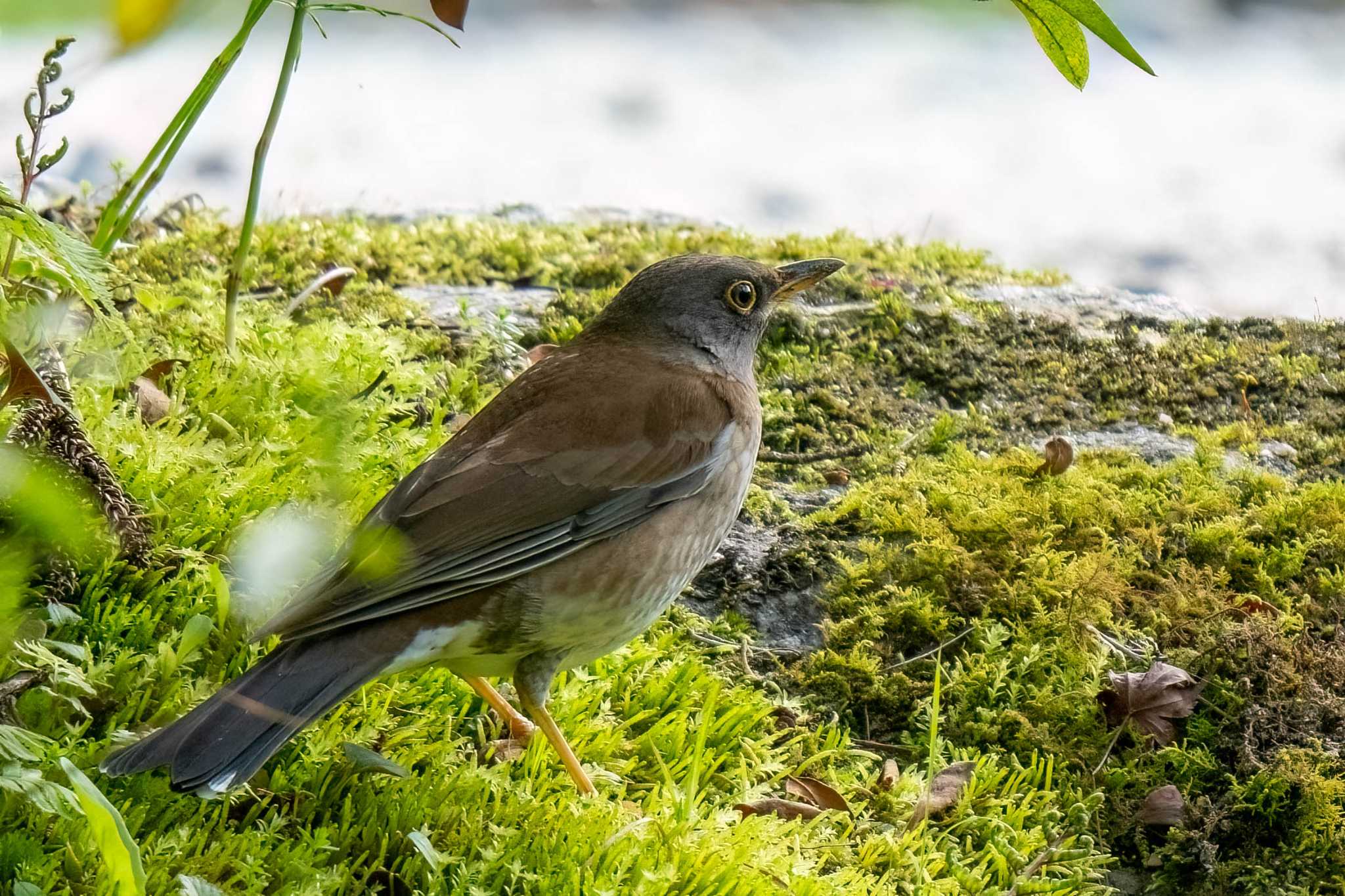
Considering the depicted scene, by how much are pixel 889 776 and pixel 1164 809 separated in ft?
2.51

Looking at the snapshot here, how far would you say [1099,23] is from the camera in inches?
47.1

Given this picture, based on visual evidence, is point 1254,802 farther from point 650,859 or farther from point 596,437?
point 596,437

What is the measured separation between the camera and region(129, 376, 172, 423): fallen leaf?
4.07 meters

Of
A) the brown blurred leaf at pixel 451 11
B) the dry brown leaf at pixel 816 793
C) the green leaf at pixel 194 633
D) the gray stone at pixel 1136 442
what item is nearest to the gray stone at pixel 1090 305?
the gray stone at pixel 1136 442

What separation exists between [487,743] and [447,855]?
69cm

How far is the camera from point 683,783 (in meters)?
3.41

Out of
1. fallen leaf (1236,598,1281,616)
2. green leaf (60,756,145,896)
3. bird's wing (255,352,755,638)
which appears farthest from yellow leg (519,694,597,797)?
fallen leaf (1236,598,1281,616)

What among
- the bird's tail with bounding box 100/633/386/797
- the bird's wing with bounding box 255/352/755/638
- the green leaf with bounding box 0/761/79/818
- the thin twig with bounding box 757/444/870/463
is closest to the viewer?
the green leaf with bounding box 0/761/79/818

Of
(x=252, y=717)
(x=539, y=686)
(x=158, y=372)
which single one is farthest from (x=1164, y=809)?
(x=158, y=372)

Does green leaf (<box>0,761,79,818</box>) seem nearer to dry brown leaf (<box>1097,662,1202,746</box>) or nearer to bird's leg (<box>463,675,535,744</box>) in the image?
bird's leg (<box>463,675,535,744</box>)

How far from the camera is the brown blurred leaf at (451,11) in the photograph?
58.4 inches

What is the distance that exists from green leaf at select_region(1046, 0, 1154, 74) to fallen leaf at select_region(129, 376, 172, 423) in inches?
138

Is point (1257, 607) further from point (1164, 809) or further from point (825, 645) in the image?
point (825, 645)

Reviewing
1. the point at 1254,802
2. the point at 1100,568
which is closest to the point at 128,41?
the point at 1254,802
